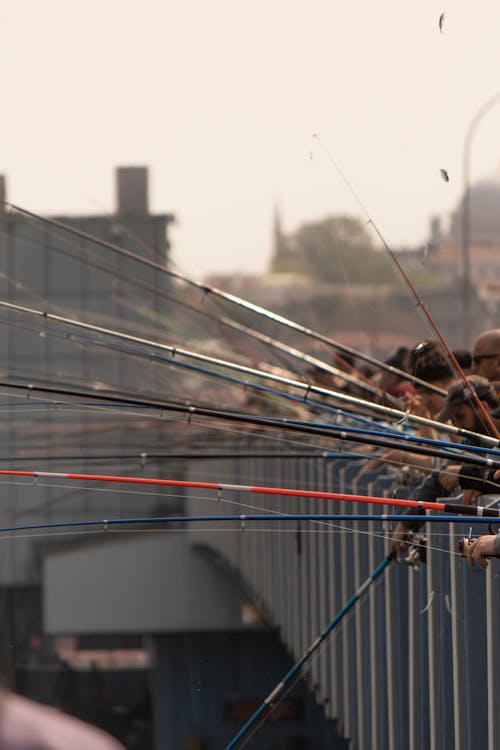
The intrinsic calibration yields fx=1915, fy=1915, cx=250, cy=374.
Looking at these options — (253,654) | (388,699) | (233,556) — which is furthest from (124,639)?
(388,699)

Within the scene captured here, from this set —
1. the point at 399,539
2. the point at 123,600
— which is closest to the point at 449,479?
the point at 399,539

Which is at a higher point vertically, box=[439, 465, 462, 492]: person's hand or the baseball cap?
the baseball cap

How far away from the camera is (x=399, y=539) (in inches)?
237

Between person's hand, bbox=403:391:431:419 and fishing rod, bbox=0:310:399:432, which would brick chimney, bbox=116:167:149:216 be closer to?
fishing rod, bbox=0:310:399:432

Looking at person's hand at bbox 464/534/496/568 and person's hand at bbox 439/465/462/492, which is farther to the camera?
person's hand at bbox 439/465/462/492

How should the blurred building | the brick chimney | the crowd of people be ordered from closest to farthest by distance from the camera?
1. the crowd of people
2. the blurred building
3. the brick chimney

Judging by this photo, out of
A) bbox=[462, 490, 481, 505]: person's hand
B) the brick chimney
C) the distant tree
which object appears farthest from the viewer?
the brick chimney

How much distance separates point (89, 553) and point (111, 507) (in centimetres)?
980

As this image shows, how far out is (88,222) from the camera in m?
35.8

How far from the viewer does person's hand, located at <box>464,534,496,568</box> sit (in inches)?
167

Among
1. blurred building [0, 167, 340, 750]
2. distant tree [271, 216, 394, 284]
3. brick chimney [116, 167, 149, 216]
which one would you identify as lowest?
blurred building [0, 167, 340, 750]

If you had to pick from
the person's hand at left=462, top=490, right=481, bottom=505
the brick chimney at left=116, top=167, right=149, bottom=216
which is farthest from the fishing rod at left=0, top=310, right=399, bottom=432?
the brick chimney at left=116, top=167, right=149, bottom=216

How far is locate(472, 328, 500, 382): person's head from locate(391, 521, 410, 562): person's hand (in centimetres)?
53

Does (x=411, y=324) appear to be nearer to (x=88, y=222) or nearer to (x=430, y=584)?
(x=88, y=222)
